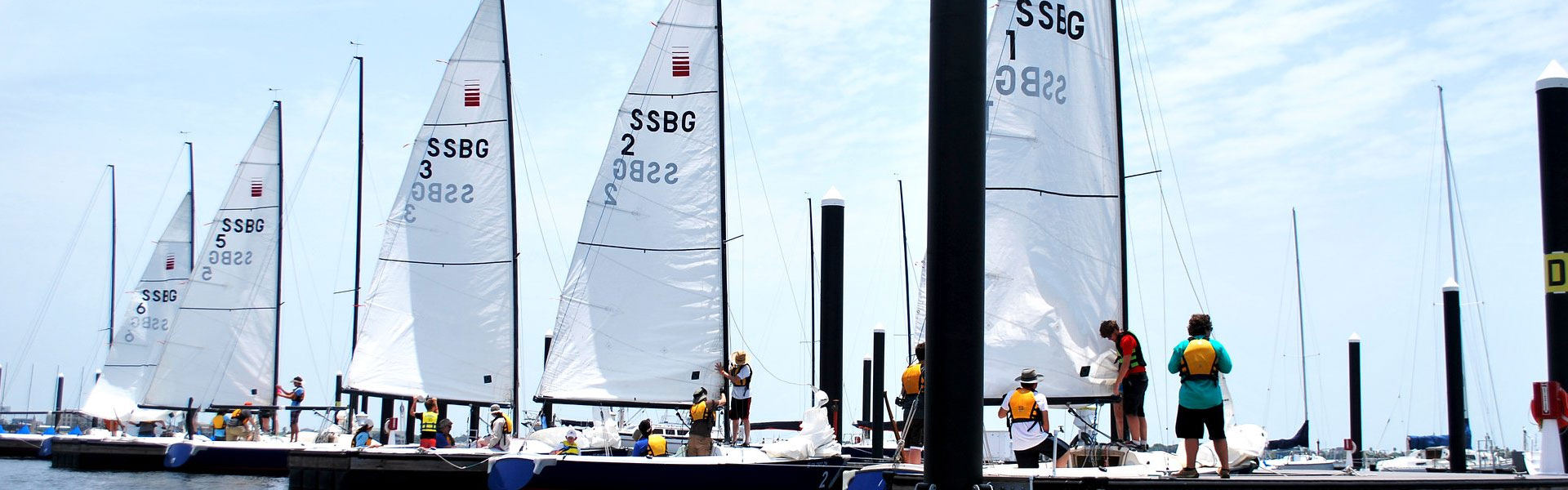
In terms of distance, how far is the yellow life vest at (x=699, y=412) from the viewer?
13836 mm

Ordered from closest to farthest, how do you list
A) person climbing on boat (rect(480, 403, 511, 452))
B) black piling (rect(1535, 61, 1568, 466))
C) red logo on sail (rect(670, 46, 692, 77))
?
black piling (rect(1535, 61, 1568, 466)) → person climbing on boat (rect(480, 403, 511, 452)) → red logo on sail (rect(670, 46, 692, 77))

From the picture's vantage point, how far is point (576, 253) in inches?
652

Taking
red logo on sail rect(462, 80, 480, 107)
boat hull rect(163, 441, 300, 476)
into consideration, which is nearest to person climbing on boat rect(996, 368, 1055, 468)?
red logo on sail rect(462, 80, 480, 107)

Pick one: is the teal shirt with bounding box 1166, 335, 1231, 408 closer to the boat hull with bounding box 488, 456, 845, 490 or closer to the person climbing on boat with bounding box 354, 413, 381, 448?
the boat hull with bounding box 488, 456, 845, 490

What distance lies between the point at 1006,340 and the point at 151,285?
89.9 ft

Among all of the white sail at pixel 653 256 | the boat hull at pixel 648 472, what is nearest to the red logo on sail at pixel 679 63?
the white sail at pixel 653 256

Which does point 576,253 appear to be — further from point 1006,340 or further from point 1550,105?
point 1550,105

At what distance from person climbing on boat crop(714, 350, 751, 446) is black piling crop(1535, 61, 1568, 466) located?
7660 millimetres

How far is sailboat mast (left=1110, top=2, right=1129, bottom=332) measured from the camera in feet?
39.7

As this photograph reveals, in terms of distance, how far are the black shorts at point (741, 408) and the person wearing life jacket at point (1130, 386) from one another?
188 inches

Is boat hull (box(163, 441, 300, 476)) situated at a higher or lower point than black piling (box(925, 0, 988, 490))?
lower

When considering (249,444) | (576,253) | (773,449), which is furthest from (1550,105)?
(249,444)

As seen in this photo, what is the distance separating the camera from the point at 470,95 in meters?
19.6

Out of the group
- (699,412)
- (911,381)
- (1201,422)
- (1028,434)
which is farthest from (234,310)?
(1201,422)
